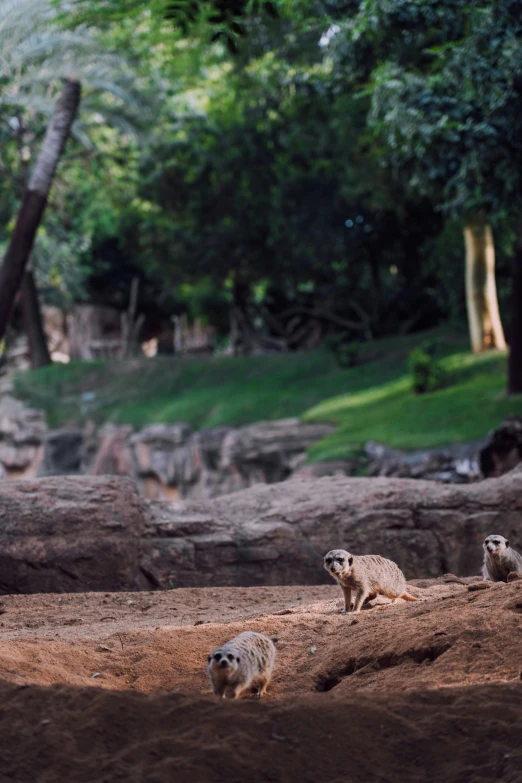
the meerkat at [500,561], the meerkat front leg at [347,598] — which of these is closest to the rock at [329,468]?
the meerkat at [500,561]

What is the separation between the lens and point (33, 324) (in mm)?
33000

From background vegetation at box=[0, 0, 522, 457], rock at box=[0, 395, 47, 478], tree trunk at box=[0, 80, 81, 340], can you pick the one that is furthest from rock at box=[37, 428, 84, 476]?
tree trunk at box=[0, 80, 81, 340]

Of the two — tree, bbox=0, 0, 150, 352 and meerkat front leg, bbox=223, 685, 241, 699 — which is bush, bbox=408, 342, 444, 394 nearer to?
tree, bbox=0, 0, 150, 352

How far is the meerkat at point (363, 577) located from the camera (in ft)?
21.1

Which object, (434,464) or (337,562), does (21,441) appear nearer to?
(434,464)

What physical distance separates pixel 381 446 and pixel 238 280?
50.6ft

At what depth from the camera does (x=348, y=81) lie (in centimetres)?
2109

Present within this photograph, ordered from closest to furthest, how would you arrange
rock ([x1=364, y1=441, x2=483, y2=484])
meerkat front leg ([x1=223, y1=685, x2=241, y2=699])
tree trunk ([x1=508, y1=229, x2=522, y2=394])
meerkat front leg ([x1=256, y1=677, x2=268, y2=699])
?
meerkat front leg ([x1=223, y1=685, x2=241, y2=699]) → meerkat front leg ([x1=256, y1=677, x2=268, y2=699]) → rock ([x1=364, y1=441, x2=483, y2=484]) → tree trunk ([x1=508, y1=229, x2=522, y2=394])

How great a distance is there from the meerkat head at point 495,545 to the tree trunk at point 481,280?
56.2 ft

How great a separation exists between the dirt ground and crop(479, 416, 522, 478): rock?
359 inches

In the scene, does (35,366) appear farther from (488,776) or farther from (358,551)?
(488,776)

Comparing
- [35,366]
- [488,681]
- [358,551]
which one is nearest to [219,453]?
[35,366]

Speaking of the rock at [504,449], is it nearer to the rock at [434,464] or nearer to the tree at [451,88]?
the rock at [434,464]

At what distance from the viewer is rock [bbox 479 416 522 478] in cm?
1475
